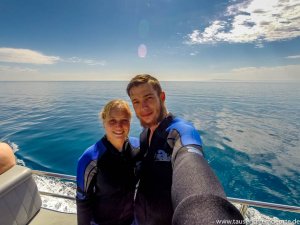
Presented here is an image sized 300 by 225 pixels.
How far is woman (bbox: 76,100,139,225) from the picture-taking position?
189 cm

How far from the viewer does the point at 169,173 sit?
166 centimetres

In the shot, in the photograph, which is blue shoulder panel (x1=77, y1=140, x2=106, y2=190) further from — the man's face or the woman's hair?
the man's face

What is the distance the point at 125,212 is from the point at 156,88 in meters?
1.49

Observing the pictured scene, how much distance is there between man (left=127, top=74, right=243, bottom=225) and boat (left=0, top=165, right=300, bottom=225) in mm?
1053

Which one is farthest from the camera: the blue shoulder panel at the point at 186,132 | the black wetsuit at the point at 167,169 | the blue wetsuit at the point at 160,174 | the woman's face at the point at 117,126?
the woman's face at the point at 117,126

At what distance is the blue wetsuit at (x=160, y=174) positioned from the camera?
1.65 metres

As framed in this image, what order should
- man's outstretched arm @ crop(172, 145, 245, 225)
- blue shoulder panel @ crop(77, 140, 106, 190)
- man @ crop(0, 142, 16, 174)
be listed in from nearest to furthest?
man's outstretched arm @ crop(172, 145, 245, 225)
blue shoulder panel @ crop(77, 140, 106, 190)
man @ crop(0, 142, 16, 174)

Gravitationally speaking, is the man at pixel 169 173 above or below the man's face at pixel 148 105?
below

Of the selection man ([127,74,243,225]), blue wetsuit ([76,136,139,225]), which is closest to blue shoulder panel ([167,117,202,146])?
man ([127,74,243,225])

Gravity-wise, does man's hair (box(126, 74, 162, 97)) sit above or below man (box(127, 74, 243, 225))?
above

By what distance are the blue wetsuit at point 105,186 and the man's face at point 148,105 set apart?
0.48m

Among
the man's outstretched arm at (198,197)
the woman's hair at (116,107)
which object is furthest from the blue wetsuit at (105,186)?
the man's outstretched arm at (198,197)

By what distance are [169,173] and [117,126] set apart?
810mm

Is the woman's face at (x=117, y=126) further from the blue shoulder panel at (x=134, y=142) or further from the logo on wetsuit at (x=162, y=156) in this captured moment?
the logo on wetsuit at (x=162, y=156)
